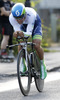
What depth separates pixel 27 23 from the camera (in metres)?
7.02

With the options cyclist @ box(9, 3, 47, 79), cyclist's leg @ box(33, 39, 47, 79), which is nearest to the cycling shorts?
cyclist @ box(9, 3, 47, 79)

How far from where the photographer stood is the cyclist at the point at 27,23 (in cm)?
667

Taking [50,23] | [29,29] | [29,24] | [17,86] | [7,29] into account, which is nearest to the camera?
[29,29]

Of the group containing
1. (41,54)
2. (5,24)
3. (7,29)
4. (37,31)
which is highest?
(37,31)

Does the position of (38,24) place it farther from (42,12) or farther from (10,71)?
(42,12)

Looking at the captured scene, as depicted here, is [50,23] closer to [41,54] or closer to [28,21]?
[41,54]

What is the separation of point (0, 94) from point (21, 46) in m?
0.97

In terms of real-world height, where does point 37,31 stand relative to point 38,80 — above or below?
above

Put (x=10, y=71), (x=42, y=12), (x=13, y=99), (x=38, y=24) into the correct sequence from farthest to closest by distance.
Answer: (x=42, y=12), (x=10, y=71), (x=38, y=24), (x=13, y=99)

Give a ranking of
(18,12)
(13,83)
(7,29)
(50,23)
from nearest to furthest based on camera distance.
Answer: (18,12), (13,83), (7,29), (50,23)

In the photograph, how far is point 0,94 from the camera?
22.2ft

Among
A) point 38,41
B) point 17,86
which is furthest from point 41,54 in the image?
point 17,86

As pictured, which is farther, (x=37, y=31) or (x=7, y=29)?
(x=7, y=29)

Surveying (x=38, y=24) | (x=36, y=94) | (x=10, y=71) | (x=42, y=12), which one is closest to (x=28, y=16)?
(x=38, y=24)
